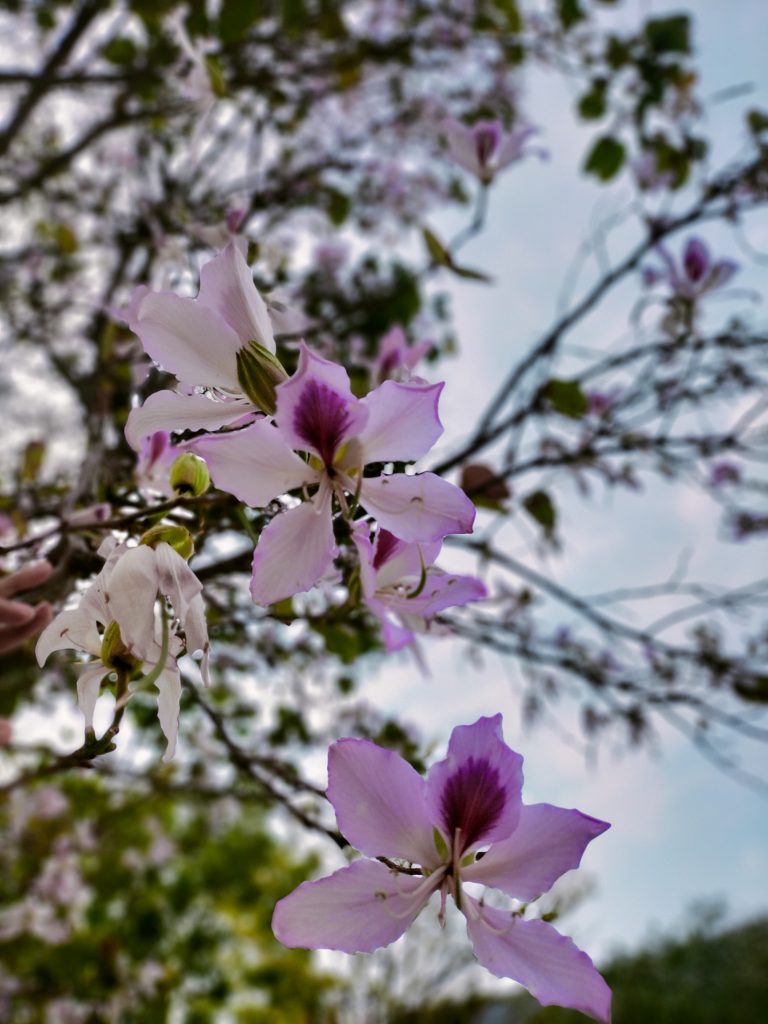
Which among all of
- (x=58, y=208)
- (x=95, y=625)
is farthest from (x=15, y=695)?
(x=58, y=208)

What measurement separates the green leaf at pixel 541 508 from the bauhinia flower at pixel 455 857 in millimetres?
1046

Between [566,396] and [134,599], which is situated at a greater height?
[566,396]

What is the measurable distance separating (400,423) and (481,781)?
0.23m

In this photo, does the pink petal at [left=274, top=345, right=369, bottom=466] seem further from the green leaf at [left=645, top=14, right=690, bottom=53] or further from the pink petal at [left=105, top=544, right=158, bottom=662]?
the green leaf at [left=645, top=14, right=690, bottom=53]

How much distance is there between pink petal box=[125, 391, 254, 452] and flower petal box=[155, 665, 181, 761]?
0.49ft

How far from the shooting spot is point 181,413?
0.49 m

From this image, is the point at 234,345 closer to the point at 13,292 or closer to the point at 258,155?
the point at 258,155

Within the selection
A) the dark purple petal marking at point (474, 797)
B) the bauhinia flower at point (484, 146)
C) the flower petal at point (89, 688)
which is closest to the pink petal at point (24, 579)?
the flower petal at point (89, 688)

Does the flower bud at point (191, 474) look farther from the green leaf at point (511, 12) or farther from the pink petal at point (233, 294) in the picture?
the green leaf at point (511, 12)

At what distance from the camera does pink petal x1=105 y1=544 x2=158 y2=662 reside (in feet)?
1.42

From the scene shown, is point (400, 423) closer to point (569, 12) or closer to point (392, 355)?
point (392, 355)

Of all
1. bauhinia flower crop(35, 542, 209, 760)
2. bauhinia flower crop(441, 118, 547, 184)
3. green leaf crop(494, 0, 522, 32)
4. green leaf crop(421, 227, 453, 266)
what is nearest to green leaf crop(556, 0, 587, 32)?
green leaf crop(494, 0, 522, 32)

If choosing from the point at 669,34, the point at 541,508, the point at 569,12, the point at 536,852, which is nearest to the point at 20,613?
the point at 536,852

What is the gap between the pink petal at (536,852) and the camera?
46cm
